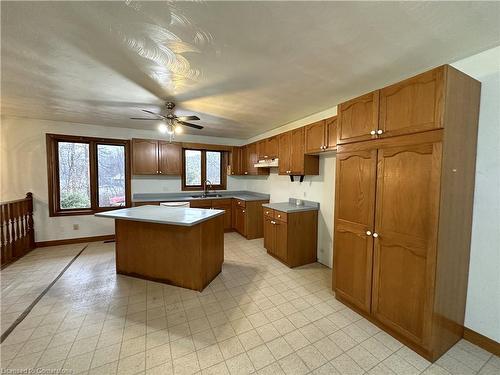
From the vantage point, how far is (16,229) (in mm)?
3404

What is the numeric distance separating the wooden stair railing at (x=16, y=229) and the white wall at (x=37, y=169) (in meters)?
0.14

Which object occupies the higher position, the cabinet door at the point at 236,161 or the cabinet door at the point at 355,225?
the cabinet door at the point at 236,161

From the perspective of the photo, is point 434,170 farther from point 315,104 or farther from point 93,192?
point 93,192

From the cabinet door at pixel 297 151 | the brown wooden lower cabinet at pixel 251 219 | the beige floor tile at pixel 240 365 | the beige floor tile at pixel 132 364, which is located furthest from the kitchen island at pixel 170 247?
the brown wooden lower cabinet at pixel 251 219

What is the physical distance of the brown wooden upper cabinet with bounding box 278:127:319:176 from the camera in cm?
333

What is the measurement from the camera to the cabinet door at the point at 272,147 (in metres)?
4.03

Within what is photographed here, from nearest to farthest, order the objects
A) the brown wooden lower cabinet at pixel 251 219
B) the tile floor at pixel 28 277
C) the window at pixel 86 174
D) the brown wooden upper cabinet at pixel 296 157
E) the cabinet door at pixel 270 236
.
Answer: the tile floor at pixel 28 277, the brown wooden upper cabinet at pixel 296 157, the cabinet door at pixel 270 236, the window at pixel 86 174, the brown wooden lower cabinet at pixel 251 219

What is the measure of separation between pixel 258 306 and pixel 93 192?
165 inches

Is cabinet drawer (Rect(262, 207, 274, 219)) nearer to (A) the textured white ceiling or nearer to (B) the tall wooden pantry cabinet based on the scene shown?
(B) the tall wooden pantry cabinet

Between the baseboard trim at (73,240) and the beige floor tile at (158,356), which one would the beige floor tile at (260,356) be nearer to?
the beige floor tile at (158,356)

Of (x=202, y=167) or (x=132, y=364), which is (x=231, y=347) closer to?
(x=132, y=364)

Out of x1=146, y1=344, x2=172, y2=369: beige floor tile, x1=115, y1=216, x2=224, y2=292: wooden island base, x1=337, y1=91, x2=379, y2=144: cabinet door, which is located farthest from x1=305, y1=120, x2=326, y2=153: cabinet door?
x1=146, y1=344, x2=172, y2=369: beige floor tile

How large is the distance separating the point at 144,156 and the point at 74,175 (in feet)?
4.58

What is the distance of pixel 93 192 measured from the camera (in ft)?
14.1
